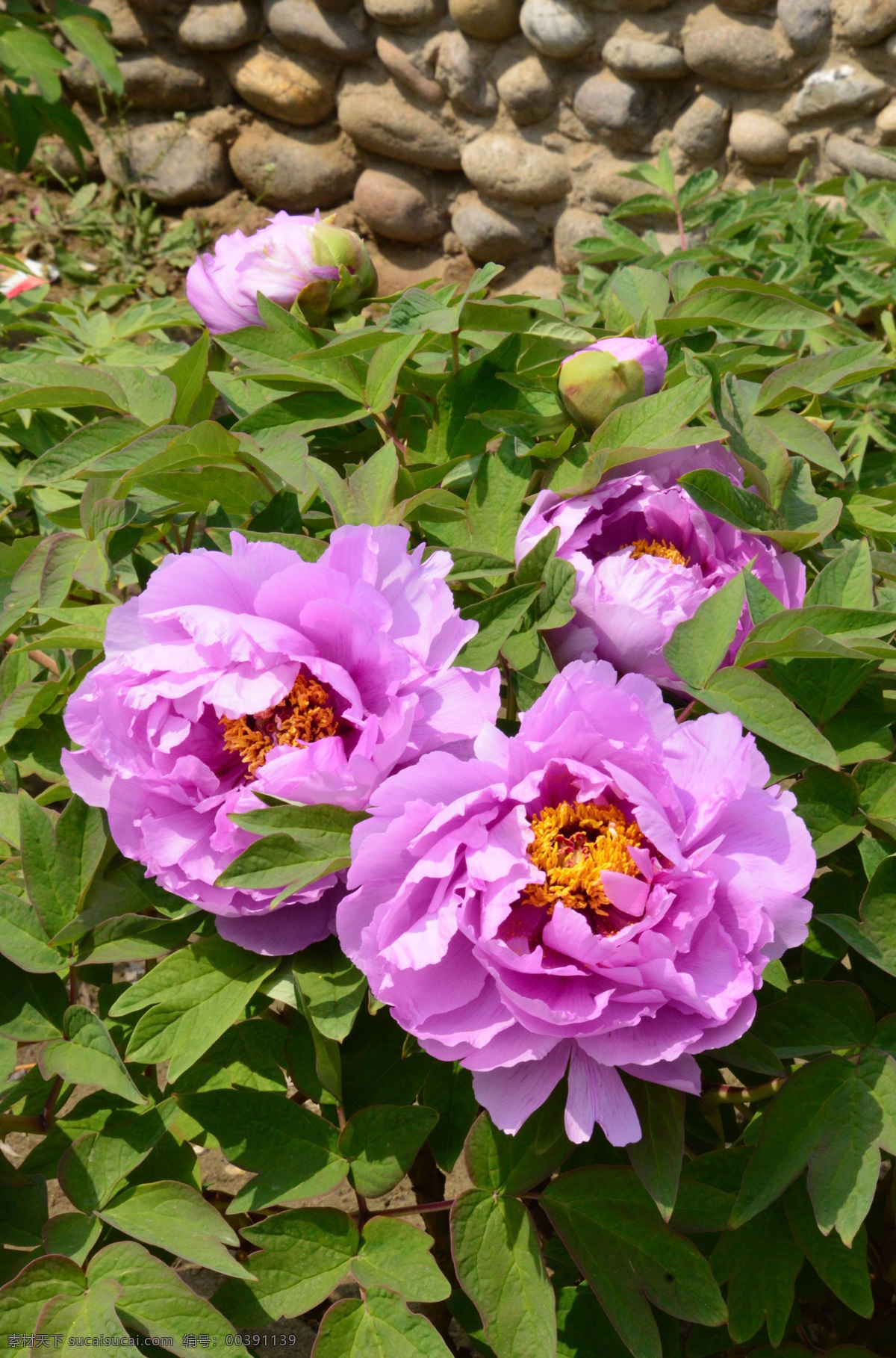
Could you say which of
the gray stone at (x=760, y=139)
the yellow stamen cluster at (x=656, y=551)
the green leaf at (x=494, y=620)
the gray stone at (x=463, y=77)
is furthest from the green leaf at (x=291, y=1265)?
the gray stone at (x=463, y=77)

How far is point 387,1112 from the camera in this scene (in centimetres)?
76

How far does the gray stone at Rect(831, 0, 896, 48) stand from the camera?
306cm

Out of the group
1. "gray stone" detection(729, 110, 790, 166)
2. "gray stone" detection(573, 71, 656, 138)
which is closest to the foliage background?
"gray stone" detection(729, 110, 790, 166)

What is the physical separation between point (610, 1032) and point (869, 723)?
329 millimetres

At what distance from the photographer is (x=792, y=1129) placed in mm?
727

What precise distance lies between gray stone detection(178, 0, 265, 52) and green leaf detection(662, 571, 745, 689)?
4544 mm

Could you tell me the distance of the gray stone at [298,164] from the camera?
448 cm

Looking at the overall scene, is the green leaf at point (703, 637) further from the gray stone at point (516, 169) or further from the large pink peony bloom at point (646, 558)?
the gray stone at point (516, 169)

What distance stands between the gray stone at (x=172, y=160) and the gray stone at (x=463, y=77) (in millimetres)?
1059

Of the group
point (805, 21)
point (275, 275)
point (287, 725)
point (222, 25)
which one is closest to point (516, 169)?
point (805, 21)

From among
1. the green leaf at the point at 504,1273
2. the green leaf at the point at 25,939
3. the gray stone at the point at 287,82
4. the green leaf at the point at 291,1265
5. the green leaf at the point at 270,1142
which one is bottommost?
the gray stone at the point at 287,82

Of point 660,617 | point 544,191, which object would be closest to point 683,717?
point 660,617

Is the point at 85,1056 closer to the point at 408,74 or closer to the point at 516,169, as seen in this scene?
the point at 516,169

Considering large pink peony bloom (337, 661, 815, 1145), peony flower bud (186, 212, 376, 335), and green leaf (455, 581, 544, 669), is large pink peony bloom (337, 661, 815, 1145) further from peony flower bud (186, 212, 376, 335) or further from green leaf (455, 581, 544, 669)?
peony flower bud (186, 212, 376, 335)
